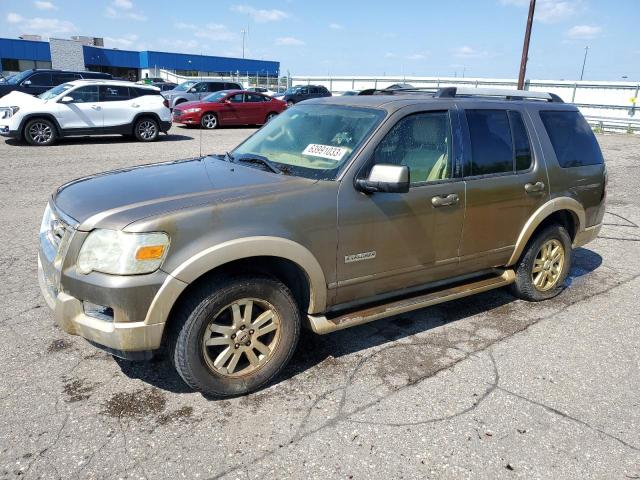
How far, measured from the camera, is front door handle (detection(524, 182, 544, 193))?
4.33m

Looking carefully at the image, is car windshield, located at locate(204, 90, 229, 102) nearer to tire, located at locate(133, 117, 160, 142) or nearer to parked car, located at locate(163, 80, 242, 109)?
parked car, located at locate(163, 80, 242, 109)

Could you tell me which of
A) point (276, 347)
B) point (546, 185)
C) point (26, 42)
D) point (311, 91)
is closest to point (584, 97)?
point (311, 91)

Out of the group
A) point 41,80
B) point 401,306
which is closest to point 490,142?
point 401,306

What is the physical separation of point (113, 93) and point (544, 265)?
13.0 metres

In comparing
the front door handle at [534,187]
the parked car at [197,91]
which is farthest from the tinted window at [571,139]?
the parked car at [197,91]

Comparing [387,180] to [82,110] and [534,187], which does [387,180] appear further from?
[82,110]

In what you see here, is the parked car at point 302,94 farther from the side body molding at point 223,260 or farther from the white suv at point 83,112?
the side body molding at point 223,260

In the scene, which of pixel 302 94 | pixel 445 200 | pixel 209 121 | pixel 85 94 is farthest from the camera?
pixel 302 94

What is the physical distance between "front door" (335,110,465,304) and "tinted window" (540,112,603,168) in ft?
4.33

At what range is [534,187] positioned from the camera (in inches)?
172

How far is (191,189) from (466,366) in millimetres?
2210

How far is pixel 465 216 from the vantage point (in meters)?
3.94

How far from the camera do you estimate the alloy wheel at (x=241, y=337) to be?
3064 mm

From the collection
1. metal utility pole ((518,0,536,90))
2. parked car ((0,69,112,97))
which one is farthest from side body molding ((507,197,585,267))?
metal utility pole ((518,0,536,90))
